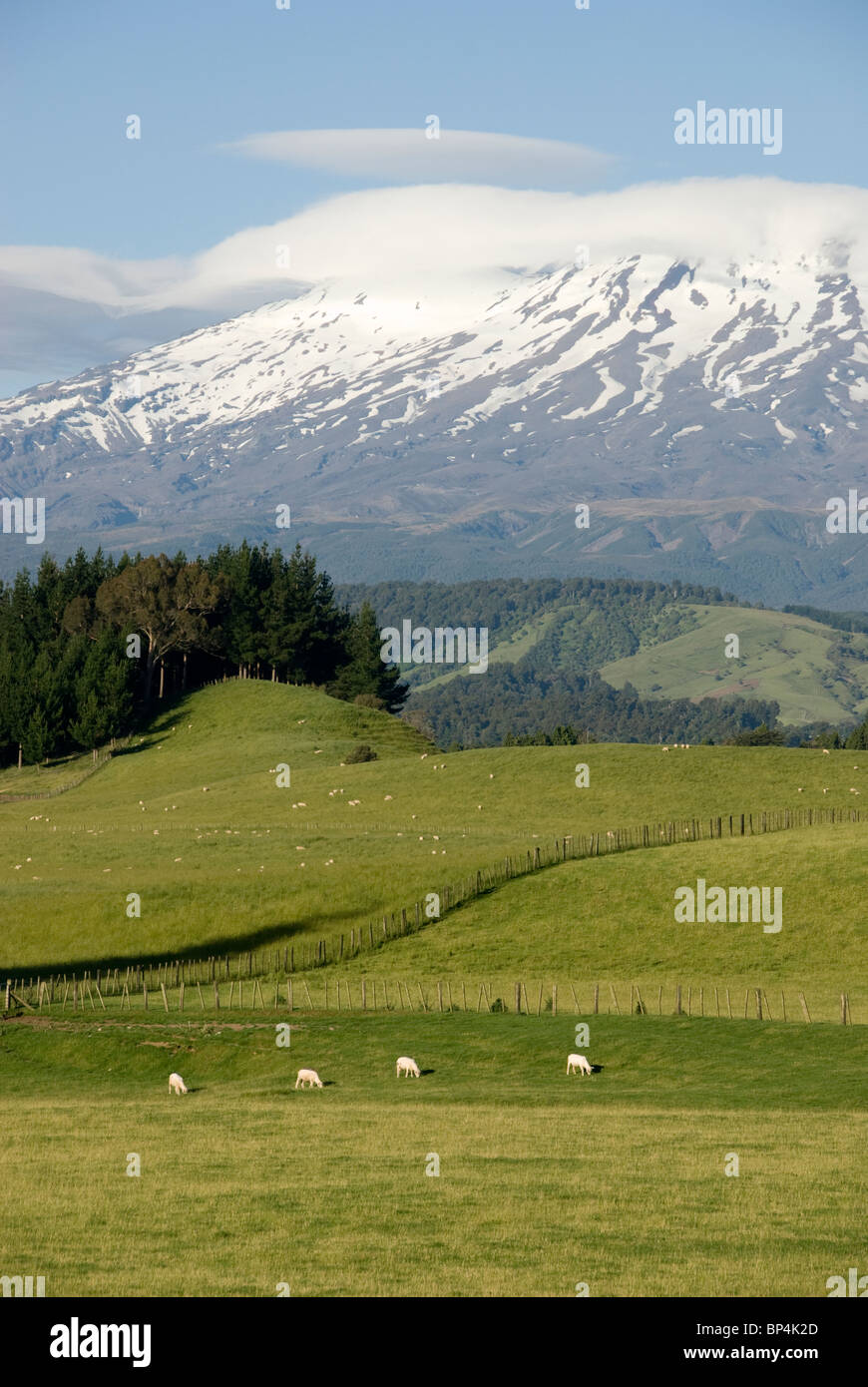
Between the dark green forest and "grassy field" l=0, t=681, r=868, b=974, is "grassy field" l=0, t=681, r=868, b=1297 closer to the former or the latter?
"grassy field" l=0, t=681, r=868, b=974

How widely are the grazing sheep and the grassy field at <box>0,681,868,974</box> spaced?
26.7 m

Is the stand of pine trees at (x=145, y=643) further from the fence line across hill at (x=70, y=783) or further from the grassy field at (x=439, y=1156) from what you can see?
the grassy field at (x=439, y=1156)

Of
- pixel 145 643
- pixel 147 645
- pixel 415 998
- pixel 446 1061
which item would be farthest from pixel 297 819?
pixel 446 1061

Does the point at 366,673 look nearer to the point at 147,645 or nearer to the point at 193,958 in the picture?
the point at 147,645

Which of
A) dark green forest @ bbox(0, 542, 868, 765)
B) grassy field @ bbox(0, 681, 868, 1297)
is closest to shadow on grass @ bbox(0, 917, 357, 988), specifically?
grassy field @ bbox(0, 681, 868, 1297)

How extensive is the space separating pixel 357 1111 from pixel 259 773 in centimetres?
9480

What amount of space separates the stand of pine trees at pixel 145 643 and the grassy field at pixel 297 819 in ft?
28.1

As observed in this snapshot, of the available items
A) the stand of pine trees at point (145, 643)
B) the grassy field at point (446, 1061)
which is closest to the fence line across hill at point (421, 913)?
the grassy field at point (446, 1061)

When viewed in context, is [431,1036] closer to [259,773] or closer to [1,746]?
[259,773]

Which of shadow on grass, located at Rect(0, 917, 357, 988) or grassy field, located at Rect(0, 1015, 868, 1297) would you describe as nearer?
grassy field, located at Rect(0, 1015, 868, 1297)

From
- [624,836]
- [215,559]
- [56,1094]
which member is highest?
[215,559]

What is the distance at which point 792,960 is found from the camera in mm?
72375

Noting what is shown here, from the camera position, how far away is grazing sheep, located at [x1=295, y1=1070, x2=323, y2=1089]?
5153 cm


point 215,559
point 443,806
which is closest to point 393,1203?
point 443,806
